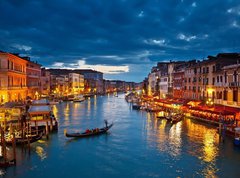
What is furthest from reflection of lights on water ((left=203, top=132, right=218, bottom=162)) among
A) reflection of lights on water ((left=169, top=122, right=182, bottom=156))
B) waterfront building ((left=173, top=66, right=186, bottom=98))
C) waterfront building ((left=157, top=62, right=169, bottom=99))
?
waterfront building ((left=157, top=62, right=169, bottom=99))

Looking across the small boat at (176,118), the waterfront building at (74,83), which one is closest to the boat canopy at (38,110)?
the small boat at (176,118)

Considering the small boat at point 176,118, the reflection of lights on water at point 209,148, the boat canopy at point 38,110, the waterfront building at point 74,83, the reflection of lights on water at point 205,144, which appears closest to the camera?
the reflection of lights on water at point 205,144

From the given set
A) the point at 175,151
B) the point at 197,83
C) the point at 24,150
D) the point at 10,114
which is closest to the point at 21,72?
the point at 10,114

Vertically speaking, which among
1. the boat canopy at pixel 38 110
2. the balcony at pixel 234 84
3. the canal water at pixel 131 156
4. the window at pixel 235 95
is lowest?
the canal water at pixel 131 156

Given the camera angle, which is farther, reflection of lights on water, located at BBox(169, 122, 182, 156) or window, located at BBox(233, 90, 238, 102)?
window, located at BBox(233, 90, 238, 102)

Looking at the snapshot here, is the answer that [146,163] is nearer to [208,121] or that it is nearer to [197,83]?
[208,121]

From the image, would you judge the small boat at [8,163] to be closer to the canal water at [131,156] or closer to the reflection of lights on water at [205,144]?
the canal water at [131,156]

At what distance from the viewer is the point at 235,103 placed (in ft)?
109

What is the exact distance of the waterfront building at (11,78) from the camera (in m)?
40.9

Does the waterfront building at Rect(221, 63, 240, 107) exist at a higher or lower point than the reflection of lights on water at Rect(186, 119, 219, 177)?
higher

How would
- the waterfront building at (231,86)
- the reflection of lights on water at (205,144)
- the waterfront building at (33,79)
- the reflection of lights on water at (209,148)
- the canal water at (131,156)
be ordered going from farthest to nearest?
1. the waterfront building at (33,79)
2. the waterfront building at (231,86)
3. the reflection of lights on water at (209,148)
4. the reflection of lights on water at (205,144)
5. the canal water at (131,156)

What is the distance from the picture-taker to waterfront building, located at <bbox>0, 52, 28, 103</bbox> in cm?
4088

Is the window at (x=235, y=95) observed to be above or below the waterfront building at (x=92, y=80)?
below

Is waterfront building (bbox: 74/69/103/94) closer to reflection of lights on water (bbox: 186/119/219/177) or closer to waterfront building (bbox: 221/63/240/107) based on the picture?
waterfront building (bbox: 221/63/240/107)
